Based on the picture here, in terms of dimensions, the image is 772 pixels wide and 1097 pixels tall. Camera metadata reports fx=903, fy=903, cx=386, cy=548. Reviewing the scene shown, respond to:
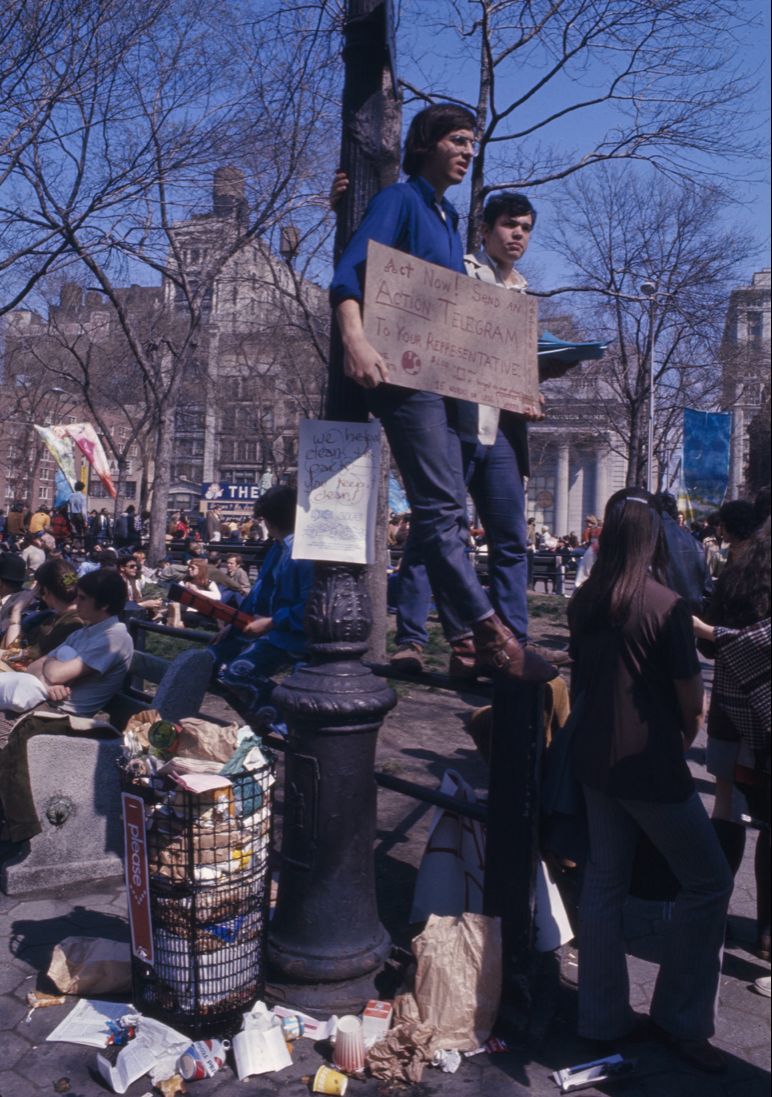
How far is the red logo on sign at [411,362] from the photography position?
2748 mm

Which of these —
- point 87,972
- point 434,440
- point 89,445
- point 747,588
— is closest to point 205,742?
point 87,972

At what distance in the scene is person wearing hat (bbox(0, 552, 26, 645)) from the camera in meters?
8.27

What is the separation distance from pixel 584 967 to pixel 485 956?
13.2 inches

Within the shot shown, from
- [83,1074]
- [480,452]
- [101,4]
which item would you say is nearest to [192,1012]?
[83,1074]

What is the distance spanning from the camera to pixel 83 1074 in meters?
2.80

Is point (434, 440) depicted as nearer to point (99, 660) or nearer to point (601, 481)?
point (99, 660)

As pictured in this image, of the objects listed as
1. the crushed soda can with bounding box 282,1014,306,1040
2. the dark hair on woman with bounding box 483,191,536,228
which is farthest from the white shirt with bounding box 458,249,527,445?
the crushed soda can with bounding box 282,1014,306,1040

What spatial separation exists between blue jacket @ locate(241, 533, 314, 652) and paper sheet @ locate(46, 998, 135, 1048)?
1.57 metres

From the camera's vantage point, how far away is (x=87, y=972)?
10.7 ft

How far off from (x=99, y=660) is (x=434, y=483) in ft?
8.42

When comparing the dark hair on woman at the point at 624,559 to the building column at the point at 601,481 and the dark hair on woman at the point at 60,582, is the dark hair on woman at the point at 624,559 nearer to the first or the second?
the dark hair on woman at the point at 60,582

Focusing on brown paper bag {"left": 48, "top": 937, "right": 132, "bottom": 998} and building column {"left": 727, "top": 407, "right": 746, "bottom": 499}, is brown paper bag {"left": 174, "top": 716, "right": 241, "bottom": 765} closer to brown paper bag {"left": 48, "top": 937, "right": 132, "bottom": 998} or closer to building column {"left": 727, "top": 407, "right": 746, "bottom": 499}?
brown paper bag {"left": 48, "top": 937, "right": 132, "bottom": 998}

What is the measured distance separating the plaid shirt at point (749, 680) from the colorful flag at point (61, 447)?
70.8 feet

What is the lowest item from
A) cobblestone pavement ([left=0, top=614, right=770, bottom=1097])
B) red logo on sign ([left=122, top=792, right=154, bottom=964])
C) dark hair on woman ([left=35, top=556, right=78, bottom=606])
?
cobblestone pavement ([left=0, top=614, right=770, bottom=1097])
